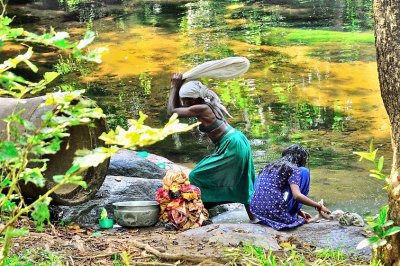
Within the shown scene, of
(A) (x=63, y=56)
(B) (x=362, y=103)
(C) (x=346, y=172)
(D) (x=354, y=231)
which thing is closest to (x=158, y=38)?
(A) (x=63, y=56)

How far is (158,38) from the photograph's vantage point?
16594 mm

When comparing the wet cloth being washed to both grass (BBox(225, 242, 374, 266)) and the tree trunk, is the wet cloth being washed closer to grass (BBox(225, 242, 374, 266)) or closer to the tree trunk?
grass (BBox(225, 242, 374, 266))

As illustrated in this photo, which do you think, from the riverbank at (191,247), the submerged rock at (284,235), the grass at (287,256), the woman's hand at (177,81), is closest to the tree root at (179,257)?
the riverbank at (191,247)

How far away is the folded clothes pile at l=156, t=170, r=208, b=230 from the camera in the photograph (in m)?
5.80

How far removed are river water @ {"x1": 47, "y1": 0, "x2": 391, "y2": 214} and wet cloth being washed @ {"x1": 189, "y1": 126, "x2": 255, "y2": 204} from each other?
969mm

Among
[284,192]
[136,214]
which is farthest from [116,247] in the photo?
[284,192]

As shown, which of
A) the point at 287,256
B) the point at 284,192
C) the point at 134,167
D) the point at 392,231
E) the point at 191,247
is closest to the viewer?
the point at 392,231

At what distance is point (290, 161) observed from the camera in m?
5.90

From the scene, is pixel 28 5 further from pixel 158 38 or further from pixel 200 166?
pixel 200 166

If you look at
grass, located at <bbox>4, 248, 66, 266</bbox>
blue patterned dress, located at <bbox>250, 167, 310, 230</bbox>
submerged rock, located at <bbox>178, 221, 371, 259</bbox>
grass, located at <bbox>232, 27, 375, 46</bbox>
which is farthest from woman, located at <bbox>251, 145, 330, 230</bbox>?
grass, located at <bbox>232, 27, 375, 46</bbox>

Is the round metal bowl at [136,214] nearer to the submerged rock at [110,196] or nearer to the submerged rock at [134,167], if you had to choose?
the submerged rock at [110,196]

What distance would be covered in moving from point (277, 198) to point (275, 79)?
677 centimetres

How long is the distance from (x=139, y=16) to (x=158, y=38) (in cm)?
377

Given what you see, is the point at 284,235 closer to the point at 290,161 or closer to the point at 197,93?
the point at 290,161
